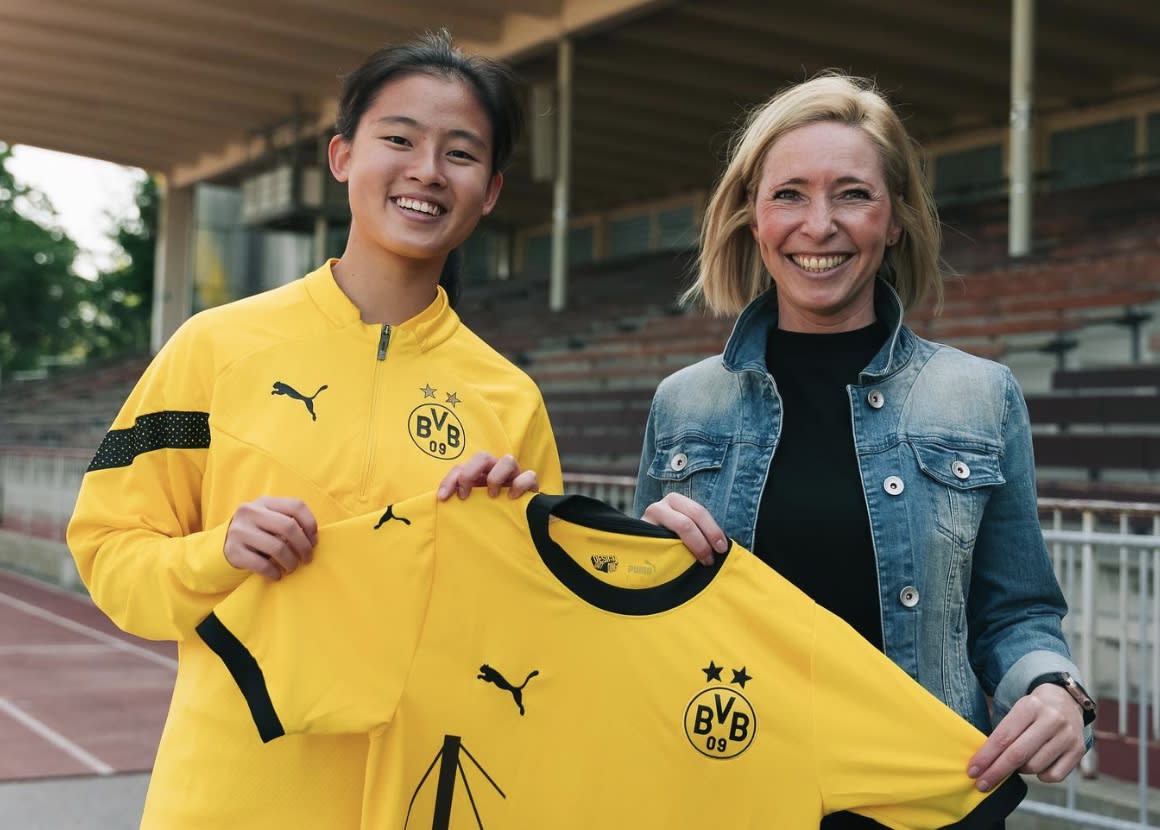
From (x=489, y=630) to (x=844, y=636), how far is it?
568 millimetres

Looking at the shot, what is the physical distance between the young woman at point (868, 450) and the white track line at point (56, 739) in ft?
15.2

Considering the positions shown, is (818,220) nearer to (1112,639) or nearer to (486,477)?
(486,477)

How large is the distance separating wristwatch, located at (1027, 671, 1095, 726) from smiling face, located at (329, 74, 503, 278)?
1224 mm

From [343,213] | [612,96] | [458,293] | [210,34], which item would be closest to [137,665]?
[458,293]

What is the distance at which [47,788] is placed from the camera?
525 cm

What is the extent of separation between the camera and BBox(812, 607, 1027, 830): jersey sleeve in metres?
1.82

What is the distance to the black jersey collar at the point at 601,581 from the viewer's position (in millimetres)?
1941

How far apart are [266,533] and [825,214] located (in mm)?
1037

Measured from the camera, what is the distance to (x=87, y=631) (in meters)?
9.88

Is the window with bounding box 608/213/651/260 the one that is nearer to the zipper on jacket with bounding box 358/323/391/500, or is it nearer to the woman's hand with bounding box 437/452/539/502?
the zipper on jacket with bounding box 358/323/391/500

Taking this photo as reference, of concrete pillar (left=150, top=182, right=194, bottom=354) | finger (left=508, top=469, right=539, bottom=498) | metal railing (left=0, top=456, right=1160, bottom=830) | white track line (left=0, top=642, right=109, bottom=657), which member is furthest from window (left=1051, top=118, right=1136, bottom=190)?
concrete pillar (left=150, top=182, right=194, bottom=354)

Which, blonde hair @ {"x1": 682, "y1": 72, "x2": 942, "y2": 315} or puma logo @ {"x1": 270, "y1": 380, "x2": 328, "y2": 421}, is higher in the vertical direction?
blonde hair @ {"x1": 682, "y1": 72, "x2": 942, "y2": 315}

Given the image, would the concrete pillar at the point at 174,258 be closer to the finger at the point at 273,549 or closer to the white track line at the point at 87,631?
the white track line at the point at 87,631

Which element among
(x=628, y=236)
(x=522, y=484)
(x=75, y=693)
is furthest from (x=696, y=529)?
(x=628, y=236)
